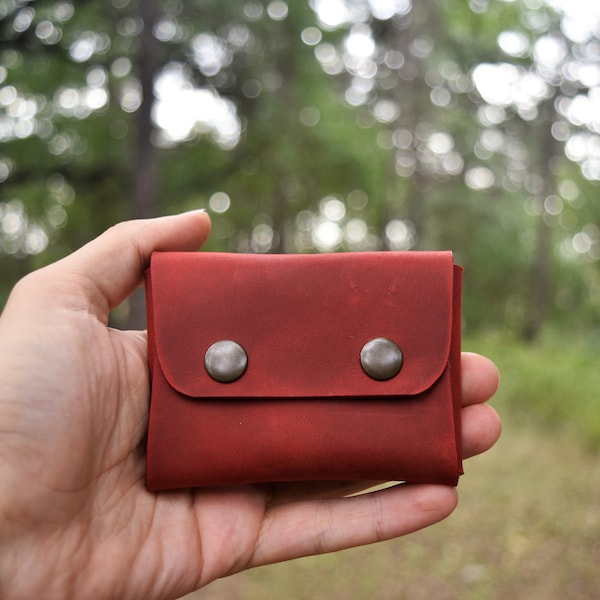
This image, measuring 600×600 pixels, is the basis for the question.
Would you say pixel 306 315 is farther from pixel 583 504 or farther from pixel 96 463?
pixel 583 504

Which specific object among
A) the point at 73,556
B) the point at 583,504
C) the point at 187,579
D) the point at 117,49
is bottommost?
the point at 583,504

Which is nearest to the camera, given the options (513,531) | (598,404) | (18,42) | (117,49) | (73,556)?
(73,556)

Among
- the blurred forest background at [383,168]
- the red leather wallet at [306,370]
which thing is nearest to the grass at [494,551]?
the blurred forest background at [383,168]

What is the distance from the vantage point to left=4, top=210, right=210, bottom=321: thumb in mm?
1829

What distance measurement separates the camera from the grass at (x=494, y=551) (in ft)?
12.5

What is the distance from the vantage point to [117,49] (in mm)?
9570

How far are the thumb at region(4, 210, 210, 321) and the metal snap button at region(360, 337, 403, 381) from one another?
64 cm

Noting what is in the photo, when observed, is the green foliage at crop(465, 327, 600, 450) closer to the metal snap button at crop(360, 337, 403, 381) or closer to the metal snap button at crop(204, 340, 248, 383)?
the metal snap button at crop(360, 337, 403, 381)

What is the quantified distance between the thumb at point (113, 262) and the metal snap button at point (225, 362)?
38 cm

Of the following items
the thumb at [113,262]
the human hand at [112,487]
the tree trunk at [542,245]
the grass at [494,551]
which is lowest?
the tree trunk at [542,245]

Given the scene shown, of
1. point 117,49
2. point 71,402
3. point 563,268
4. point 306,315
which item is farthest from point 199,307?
point 563,268

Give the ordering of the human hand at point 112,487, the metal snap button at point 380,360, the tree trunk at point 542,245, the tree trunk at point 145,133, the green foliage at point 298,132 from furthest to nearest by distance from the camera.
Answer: the tree trunk at point 542,245 → the green foliage at point 298,132 → the tree trunk at point 145,133 → the metal snap button at point 380,360 → the human hand at point 112,487

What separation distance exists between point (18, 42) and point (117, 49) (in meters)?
2.58

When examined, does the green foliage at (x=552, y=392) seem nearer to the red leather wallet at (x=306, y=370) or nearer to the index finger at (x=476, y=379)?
the index finger at (x=476, y=379)
